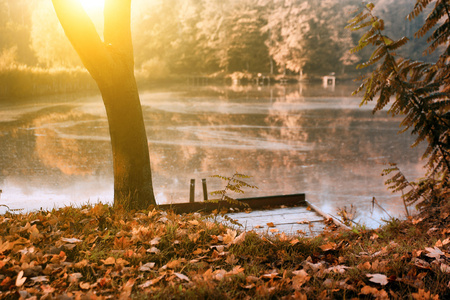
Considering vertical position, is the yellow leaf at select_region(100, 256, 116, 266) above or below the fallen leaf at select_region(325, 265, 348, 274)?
above

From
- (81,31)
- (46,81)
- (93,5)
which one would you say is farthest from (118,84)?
(93,5)

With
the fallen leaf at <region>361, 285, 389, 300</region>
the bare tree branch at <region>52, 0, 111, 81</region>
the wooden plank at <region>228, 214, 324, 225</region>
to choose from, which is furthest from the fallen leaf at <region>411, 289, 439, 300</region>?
the bare tree branch at <region>52, 0, 111, 81</region>

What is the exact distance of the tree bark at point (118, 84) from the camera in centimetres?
513

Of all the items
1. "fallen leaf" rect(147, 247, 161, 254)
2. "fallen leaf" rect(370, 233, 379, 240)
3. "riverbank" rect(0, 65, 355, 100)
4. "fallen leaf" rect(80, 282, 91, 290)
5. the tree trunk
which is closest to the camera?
"fallen leaf" rect(80, 282, 91, 290)

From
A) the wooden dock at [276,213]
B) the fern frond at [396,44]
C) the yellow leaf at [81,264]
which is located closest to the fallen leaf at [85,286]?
the yellow leaf at [81,264]

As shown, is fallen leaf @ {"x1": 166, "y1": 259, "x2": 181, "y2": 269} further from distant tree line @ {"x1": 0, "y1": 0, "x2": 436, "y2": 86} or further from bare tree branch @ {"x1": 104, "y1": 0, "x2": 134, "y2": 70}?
distant tree line @ {"x1": 0, "y1": 0, "x2": 436, "y2": 86}

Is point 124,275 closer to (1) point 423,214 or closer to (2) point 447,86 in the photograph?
(1) point 423,214

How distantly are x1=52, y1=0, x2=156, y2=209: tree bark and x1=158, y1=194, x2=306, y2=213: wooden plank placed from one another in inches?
17.8

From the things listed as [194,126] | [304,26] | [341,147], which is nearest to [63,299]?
[341,147]

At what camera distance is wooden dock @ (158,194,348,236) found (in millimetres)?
5301

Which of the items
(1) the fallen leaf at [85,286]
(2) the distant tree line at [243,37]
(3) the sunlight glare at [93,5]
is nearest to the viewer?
(1) the fallen leaf at [85,286]

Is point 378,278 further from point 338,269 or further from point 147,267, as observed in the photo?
point 147,267

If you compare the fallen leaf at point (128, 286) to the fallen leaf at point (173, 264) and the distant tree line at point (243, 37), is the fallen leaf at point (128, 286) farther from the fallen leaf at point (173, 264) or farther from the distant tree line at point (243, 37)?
the distant tree line at point (243, 37)

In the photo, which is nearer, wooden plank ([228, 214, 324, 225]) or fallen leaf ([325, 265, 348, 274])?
fallen leaf ([325, 265, 348, 274])
